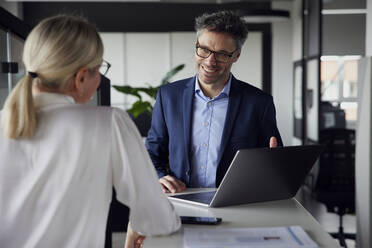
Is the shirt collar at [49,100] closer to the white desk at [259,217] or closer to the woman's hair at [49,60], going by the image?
the woman's hair at [49,60]

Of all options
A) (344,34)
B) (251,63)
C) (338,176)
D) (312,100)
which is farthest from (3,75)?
(251,63)

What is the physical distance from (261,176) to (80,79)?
2.56ft

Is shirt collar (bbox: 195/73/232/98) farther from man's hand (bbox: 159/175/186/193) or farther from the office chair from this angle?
the office chair

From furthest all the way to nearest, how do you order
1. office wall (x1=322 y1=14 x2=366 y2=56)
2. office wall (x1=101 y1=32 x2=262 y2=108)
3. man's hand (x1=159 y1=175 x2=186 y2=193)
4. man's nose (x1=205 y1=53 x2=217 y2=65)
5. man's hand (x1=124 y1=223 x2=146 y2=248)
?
office wall (x1=101 y1=32 x2=262 y2=108) → office wall (x1=322 y1=14 x2=366 y2=56) → man's nose (x1=205 y1=53 x2=217 y2=65) → man's hand (x1=159 y1=175 x2=186 y2=193) → man's hand (x1=124 y1=223 x2=146 y2=248)

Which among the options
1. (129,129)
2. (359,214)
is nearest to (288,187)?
(359,214)

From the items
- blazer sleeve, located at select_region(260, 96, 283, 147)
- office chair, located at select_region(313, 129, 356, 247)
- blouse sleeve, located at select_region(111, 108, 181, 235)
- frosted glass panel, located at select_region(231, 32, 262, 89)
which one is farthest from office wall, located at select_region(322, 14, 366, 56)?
blouse sleeve, located at select_region(111, 108, 181, 235)

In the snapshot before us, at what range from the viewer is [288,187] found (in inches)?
76.1

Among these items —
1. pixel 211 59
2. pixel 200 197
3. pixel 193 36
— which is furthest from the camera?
pixel 193 36

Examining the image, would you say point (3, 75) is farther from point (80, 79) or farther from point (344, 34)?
point (344, 34)

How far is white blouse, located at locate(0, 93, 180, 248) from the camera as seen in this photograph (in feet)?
4.09

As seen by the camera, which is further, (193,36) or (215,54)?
(193,36)

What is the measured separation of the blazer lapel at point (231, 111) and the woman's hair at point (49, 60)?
1163 millimetres

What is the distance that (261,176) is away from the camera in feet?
5.77

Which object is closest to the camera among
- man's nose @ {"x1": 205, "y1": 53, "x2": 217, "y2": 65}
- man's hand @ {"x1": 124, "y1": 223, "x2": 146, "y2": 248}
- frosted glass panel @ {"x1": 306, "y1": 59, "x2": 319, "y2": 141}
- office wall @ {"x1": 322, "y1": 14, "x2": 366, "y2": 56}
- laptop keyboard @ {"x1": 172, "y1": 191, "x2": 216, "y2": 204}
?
man's hand @ {"x1": 124, "y1": 223, "x2": 146, "y2": 248}
